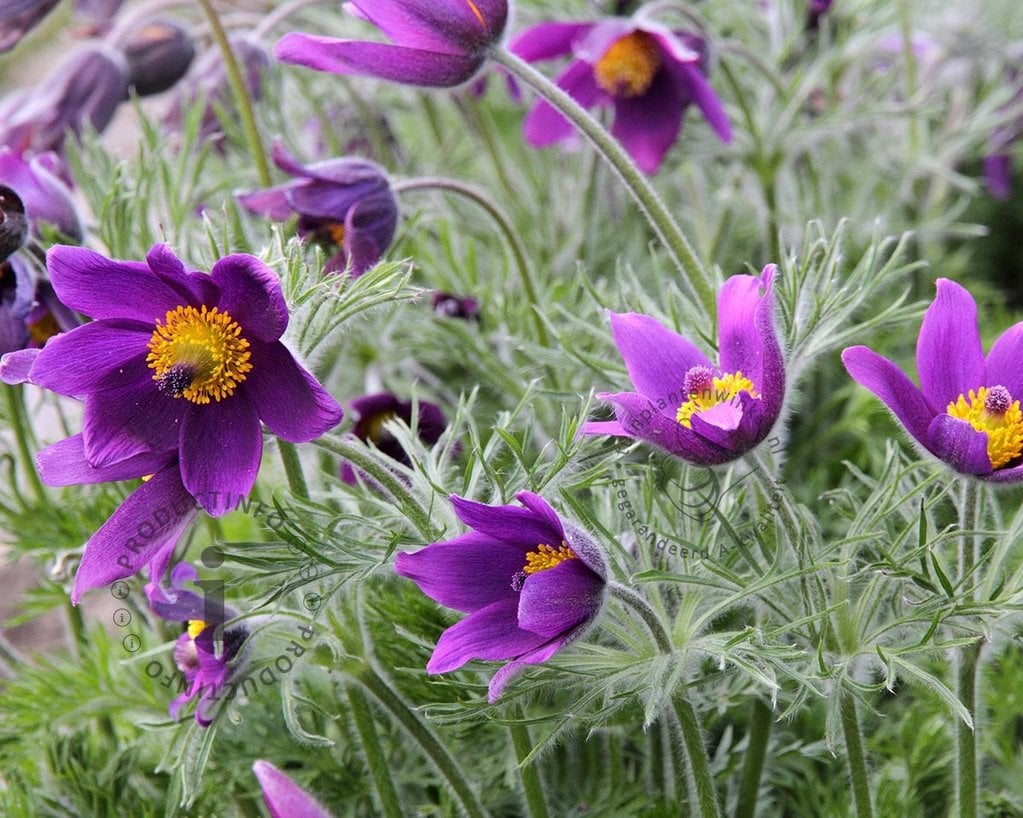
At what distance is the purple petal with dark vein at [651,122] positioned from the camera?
1057 mm

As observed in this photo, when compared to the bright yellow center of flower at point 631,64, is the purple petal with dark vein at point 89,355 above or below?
above

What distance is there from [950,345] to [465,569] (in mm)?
284

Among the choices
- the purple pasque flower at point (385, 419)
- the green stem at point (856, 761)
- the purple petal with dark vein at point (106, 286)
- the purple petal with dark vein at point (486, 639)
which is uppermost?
the purple petal with dark vein at point (106, 286)

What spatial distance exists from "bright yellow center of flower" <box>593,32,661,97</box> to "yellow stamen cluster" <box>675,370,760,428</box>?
1.63ft

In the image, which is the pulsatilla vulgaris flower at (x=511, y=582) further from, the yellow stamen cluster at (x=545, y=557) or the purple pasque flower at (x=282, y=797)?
the purple pasque flower at (x=282, y=797)

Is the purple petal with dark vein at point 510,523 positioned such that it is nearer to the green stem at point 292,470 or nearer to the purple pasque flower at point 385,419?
the green stem at point 292,470

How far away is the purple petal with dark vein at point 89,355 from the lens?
595mm

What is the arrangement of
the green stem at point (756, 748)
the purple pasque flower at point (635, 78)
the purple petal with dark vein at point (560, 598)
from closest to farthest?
1. the purple petal with dark vein at point (560, 598)
2. the green stem at point (756, 748)
3. the purple pasque flower at point (635, 78)

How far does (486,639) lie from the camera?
59 cm

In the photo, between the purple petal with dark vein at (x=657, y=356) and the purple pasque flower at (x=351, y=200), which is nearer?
the purple petal with dark vein at (x=657, y=356)

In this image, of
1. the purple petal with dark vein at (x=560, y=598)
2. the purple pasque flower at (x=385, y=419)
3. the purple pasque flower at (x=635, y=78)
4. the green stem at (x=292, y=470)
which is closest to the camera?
the purple petal with dark vein at (x=560, y=598)

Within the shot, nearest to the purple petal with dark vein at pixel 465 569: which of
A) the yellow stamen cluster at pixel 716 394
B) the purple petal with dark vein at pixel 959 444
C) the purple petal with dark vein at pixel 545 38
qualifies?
the yellow stamen cluster at pixel 716 394

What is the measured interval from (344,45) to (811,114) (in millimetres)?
731

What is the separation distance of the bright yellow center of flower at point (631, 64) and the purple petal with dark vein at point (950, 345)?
0.48 meters
